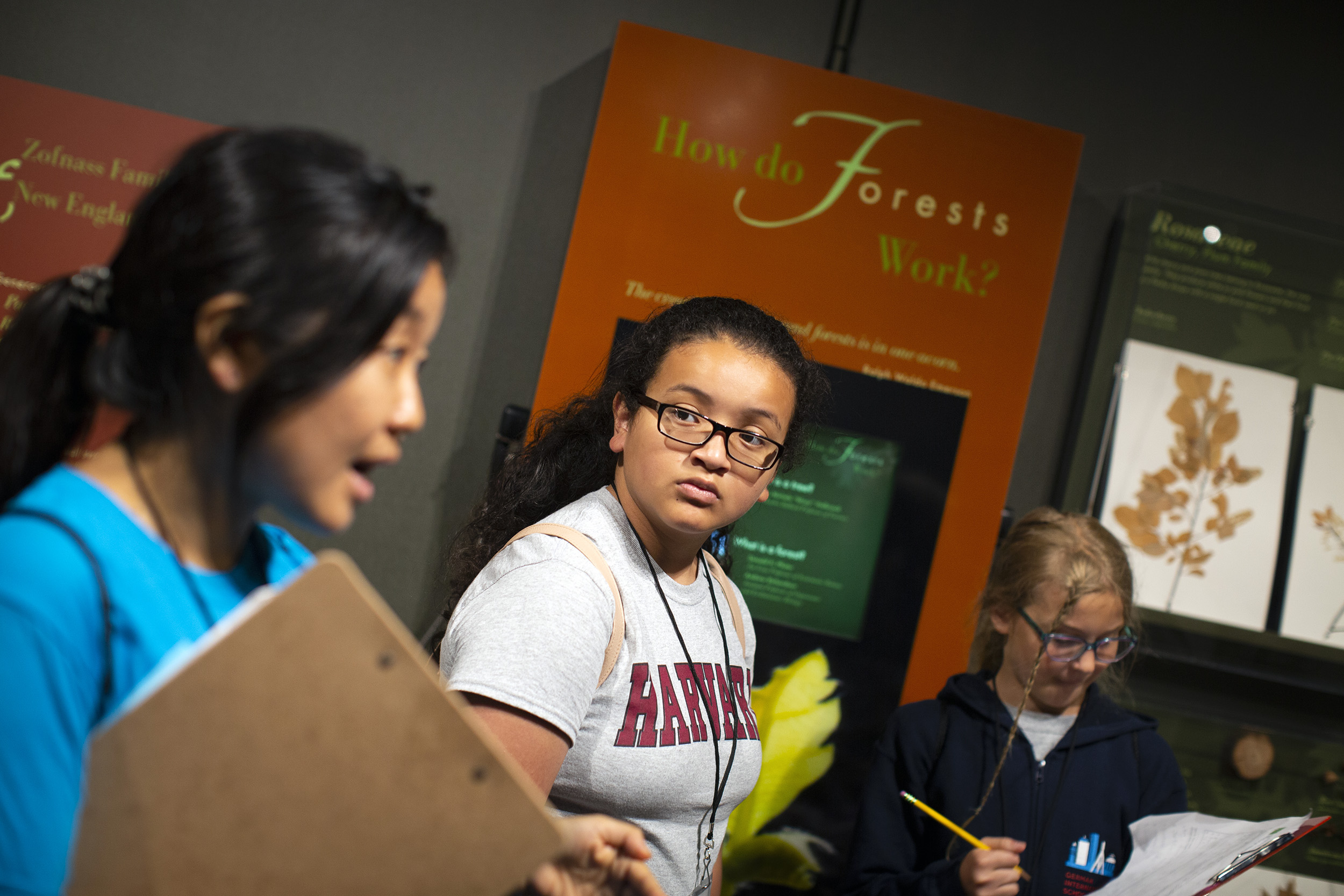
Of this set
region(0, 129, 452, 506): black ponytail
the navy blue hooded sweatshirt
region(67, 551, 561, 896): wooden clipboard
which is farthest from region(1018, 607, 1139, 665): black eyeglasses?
Answer: region(0, 129, 452, 506): black ponytail

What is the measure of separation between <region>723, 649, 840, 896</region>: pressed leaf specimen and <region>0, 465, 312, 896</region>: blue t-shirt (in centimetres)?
212

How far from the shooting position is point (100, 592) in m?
0.68

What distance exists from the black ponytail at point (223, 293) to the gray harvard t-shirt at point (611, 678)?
52 cm

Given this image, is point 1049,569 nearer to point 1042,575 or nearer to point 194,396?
point 1042,575

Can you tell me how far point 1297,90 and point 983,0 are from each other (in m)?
1.19

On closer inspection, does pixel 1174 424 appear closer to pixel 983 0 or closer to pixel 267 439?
pixel 983 0

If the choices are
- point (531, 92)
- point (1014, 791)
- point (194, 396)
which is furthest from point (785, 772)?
point (194, 396)

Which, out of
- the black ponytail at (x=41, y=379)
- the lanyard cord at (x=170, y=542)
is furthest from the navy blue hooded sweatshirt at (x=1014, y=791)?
the black ponytail at (x=41, y=379)

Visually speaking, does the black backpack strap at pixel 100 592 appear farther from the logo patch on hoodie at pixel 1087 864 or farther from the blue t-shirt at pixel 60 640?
the logo patch on hoodie at pixel 1087 864

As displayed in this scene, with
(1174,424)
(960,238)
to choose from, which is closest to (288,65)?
(960,238)

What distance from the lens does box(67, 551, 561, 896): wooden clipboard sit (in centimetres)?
67

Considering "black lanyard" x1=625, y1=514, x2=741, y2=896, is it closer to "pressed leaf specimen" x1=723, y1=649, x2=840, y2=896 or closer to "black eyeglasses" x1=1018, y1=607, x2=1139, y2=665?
"black eyeglasses" x1=1018, y1=607, x2=1139, y2=665

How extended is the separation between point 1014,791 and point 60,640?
1913 millimetres

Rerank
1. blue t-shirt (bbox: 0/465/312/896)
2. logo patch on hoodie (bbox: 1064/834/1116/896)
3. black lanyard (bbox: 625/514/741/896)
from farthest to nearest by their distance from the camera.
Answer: logo patch on hoodie (bbox: 1064/834/1116/896) → black lanyard (bbox: 625/514/741/896) → blue t-shirt (bbox: 0/465/312/896)
